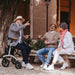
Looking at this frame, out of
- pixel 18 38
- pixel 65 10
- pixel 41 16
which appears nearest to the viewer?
pixel 18 38

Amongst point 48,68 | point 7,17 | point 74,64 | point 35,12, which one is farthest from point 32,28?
point 48,68

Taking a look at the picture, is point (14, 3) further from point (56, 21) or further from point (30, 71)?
point (30, 71)

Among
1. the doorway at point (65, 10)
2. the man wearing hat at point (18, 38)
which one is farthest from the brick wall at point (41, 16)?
the man wearing hat at point (18, 38)

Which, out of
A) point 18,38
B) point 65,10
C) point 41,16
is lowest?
point 18,38

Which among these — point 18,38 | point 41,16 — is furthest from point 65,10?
point 18,38

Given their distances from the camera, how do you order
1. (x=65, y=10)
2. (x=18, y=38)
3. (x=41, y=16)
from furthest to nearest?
(x=65, y=10) < (x=41, y=16) < (x=18, y=38)

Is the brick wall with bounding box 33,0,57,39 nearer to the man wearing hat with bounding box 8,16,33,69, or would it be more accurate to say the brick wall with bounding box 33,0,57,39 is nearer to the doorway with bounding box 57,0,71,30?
the doorway with bounding box 57,0,71,30

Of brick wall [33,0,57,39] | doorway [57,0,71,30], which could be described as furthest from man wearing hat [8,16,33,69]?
doorway [57,0,71,30]

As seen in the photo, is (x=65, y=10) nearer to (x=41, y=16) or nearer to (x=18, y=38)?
(x=41, y=16)

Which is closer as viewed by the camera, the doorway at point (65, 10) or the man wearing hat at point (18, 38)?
the man wearing hat at point (18, 38)

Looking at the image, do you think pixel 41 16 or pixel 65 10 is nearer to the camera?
pixel 41 16

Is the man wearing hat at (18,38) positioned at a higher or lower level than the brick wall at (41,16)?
lower

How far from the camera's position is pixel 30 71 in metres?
7.39

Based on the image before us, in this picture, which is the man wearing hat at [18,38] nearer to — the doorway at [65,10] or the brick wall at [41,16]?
the brick wall at [41,16]
